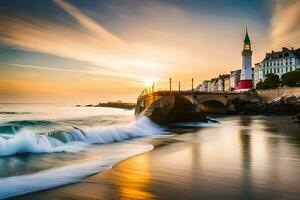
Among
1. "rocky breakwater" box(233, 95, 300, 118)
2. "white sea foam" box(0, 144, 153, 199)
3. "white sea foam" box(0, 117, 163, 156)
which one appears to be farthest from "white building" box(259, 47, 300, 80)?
"white sea foam" box(0, 144, 153, 199)

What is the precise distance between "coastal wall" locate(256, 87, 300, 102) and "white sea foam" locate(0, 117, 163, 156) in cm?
5338

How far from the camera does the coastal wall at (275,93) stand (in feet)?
209

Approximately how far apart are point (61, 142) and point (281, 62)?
97.4 metres

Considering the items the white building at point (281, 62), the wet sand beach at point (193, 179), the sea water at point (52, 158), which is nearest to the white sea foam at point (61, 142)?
the sea water at point (52, 158)

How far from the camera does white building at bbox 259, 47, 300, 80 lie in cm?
9669

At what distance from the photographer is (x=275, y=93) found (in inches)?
2749

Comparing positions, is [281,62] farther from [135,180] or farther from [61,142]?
[135,180]

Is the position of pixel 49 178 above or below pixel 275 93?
below

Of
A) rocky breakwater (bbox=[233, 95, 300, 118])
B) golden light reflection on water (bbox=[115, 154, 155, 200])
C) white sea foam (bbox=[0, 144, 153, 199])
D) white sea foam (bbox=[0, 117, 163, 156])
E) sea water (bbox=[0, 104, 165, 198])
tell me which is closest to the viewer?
golden light reflection on water (bbox=[115, 154, 155, 200])

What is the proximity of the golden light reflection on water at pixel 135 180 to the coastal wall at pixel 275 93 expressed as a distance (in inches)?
2367

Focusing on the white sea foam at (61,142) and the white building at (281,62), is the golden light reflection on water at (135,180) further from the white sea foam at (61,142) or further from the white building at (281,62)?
the white building at (281,62)

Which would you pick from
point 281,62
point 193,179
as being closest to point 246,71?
point 281,62

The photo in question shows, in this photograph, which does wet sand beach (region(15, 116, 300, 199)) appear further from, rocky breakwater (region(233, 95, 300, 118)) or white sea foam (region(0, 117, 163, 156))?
rocky breakwater (region(233, 95, 300, 118))

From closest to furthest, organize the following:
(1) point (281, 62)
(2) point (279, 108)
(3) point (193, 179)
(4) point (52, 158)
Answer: (3) point (193, 179)
(4) point (52, 158)
(2) point (279, 108)
(1) point (281, 62)
